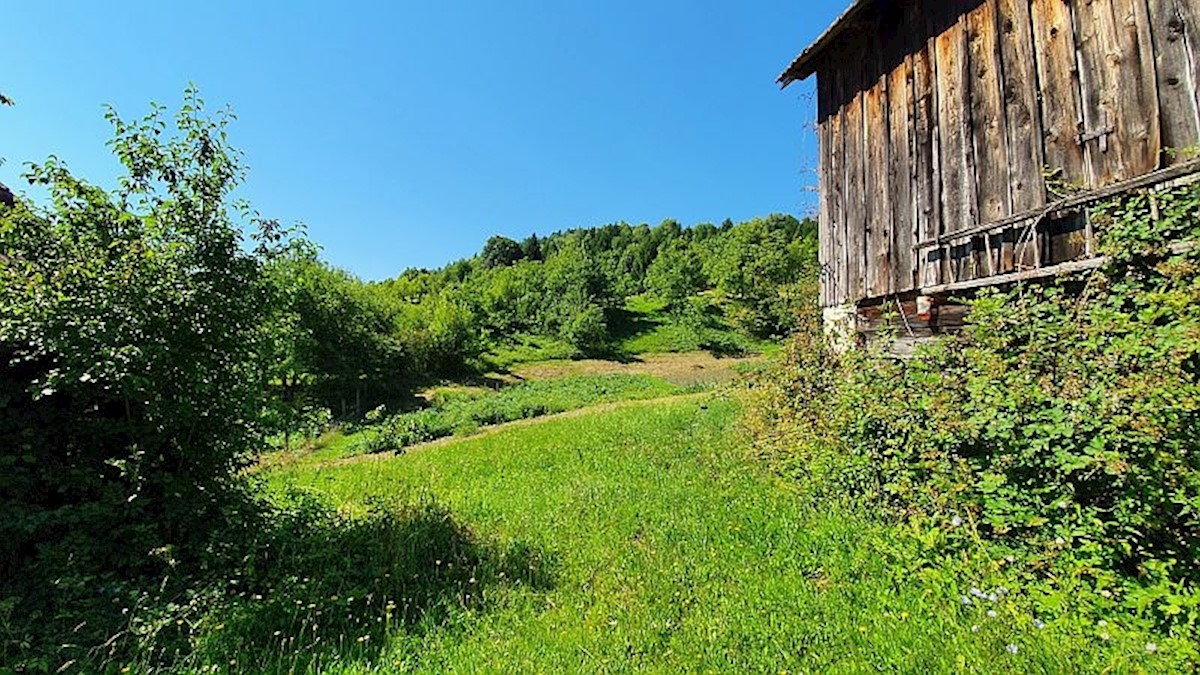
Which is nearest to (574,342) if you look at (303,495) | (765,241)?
(765,241)

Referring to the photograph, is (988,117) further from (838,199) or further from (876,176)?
(838,199)

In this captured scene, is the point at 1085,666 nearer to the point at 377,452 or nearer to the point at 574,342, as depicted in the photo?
the point at 377,452

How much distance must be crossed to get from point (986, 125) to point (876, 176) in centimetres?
144

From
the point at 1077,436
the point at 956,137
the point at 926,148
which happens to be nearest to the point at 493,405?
the point at 926,148

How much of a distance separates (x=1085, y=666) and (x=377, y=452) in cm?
1579

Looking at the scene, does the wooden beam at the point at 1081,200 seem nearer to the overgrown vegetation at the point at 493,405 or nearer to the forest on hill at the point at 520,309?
the forest on hill at the point at 520,309

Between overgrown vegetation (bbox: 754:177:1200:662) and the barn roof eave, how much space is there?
149 inches

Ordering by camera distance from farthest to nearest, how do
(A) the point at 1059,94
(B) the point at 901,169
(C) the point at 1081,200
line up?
(B) the point at 901,169 → (A) the point at 1059,94 → (C) the point at 1081,200

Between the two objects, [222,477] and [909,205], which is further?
[909,205]

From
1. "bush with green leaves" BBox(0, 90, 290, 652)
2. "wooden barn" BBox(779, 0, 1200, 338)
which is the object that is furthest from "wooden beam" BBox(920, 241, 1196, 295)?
"bush with green leaves" BBox(0, 90, 290, 652)

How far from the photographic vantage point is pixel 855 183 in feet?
22.9

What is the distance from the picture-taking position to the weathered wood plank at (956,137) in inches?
210

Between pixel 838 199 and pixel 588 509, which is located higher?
pixel 838 199

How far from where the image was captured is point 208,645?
128 inches
